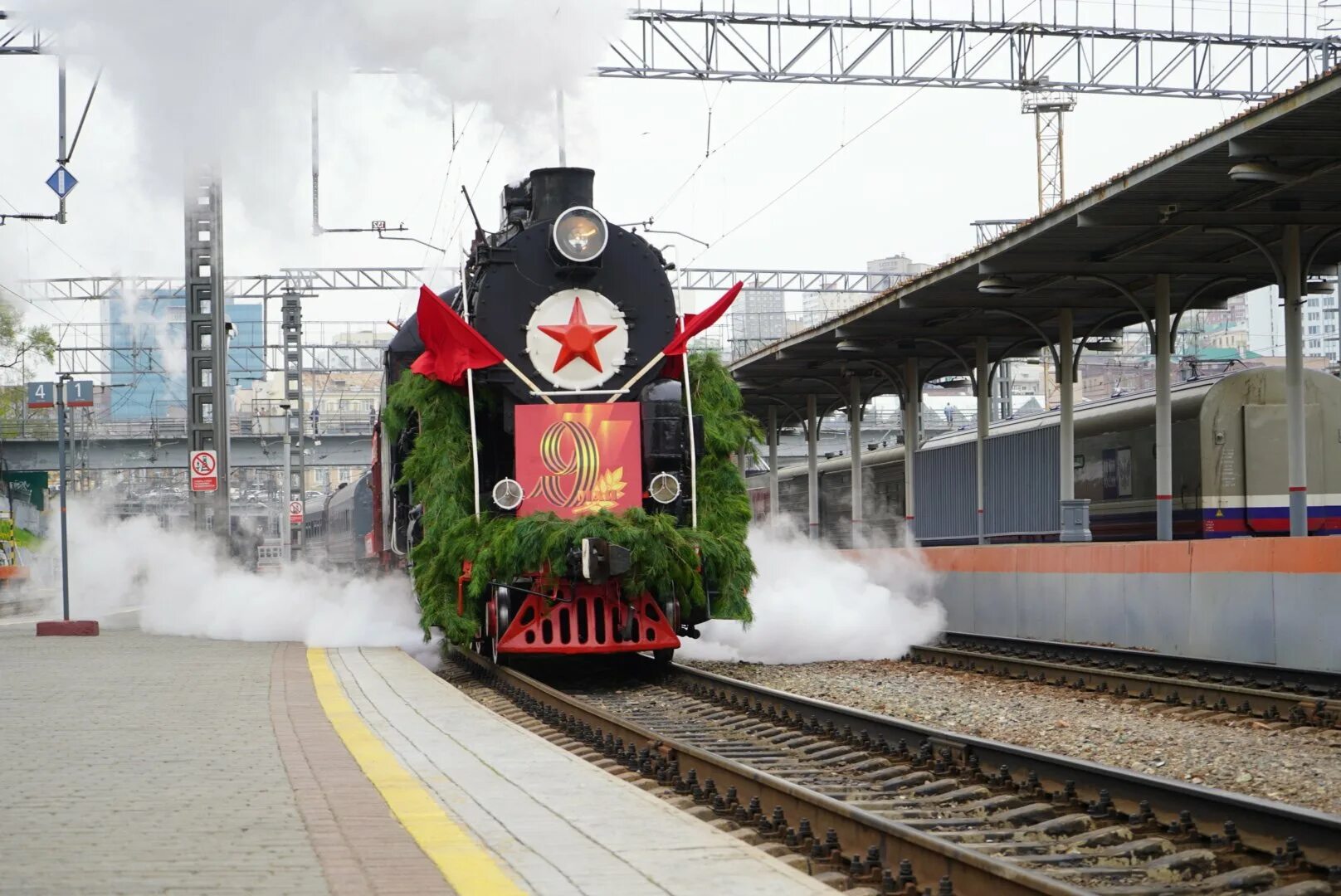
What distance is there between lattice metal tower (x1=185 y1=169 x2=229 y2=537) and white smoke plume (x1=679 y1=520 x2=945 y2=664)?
9.10m

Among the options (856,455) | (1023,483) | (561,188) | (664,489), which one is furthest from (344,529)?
(664,489)

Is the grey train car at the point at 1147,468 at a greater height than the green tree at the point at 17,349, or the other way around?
the green tree at the point at 17,349

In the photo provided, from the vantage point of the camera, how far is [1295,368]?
17.2 meters

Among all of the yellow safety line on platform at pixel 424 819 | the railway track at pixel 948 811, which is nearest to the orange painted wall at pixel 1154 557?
the railway track at pixel 948 811

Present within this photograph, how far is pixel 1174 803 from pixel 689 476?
709 centimetres

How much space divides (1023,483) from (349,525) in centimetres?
1369

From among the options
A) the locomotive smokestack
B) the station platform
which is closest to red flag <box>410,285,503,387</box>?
the locomotive smokestack

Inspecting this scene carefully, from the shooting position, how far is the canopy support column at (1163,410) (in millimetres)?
19828

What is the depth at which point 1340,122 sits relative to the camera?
513 inches

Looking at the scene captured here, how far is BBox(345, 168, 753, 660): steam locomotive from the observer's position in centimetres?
1257

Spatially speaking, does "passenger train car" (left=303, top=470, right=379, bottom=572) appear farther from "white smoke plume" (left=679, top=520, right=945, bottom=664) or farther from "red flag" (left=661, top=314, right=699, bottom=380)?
"red flag" (left=661, top=314, right=699, bottom=380)

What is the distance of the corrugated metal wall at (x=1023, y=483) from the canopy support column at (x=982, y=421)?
181 millimetres

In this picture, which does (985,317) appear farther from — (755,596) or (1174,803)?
(1174,803)

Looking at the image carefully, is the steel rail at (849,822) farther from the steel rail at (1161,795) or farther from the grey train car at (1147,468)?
the grey train car at (1147,468)
